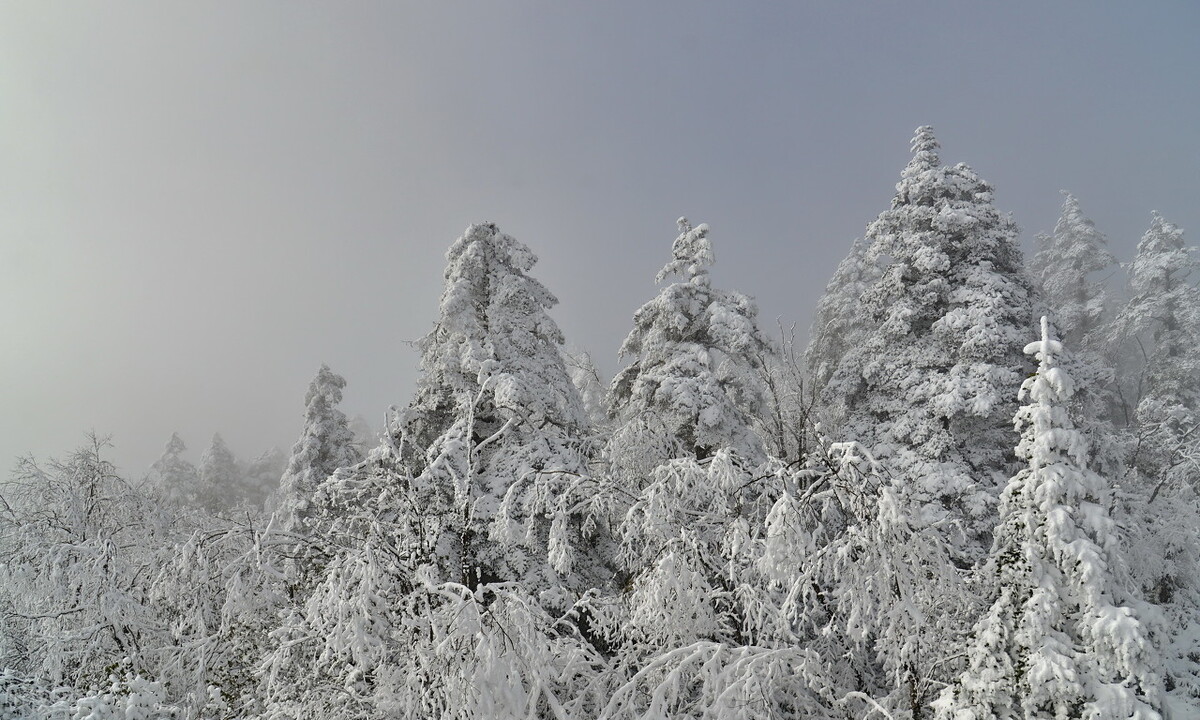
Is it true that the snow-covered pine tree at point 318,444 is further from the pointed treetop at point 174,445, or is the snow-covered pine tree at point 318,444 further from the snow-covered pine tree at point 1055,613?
the snow-covered pine tree at point 1055,613

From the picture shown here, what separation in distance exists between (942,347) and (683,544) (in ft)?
40.3

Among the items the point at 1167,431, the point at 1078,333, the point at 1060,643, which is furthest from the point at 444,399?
the point at 1078,333

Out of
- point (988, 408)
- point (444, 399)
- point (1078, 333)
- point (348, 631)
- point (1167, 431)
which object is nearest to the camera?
point (348, 631)

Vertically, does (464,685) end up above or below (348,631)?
below

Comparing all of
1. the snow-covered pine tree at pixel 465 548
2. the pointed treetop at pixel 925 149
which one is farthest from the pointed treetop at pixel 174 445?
the pointed treetop at pixel 925 149

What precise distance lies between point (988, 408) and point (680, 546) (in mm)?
10579

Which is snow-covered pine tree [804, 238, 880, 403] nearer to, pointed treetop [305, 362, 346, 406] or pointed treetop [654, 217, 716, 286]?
pointed treetop [654, 217, 716, 286]

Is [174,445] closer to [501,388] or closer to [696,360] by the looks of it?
[501,388]

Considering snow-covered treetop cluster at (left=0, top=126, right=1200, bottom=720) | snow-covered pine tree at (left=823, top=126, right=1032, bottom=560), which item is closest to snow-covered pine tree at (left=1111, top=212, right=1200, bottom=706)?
snow-covered treetop cluster at (left=0, top=126, right=1200, bottom=720)

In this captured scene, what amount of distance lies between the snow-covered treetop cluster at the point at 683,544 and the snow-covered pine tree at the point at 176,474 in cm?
2258

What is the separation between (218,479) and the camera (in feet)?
151

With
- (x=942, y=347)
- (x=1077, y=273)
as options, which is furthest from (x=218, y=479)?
(x=1077, y=273)

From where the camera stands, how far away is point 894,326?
16078 millimetres

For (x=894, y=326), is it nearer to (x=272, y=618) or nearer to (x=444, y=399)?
(x=444, y=399)
